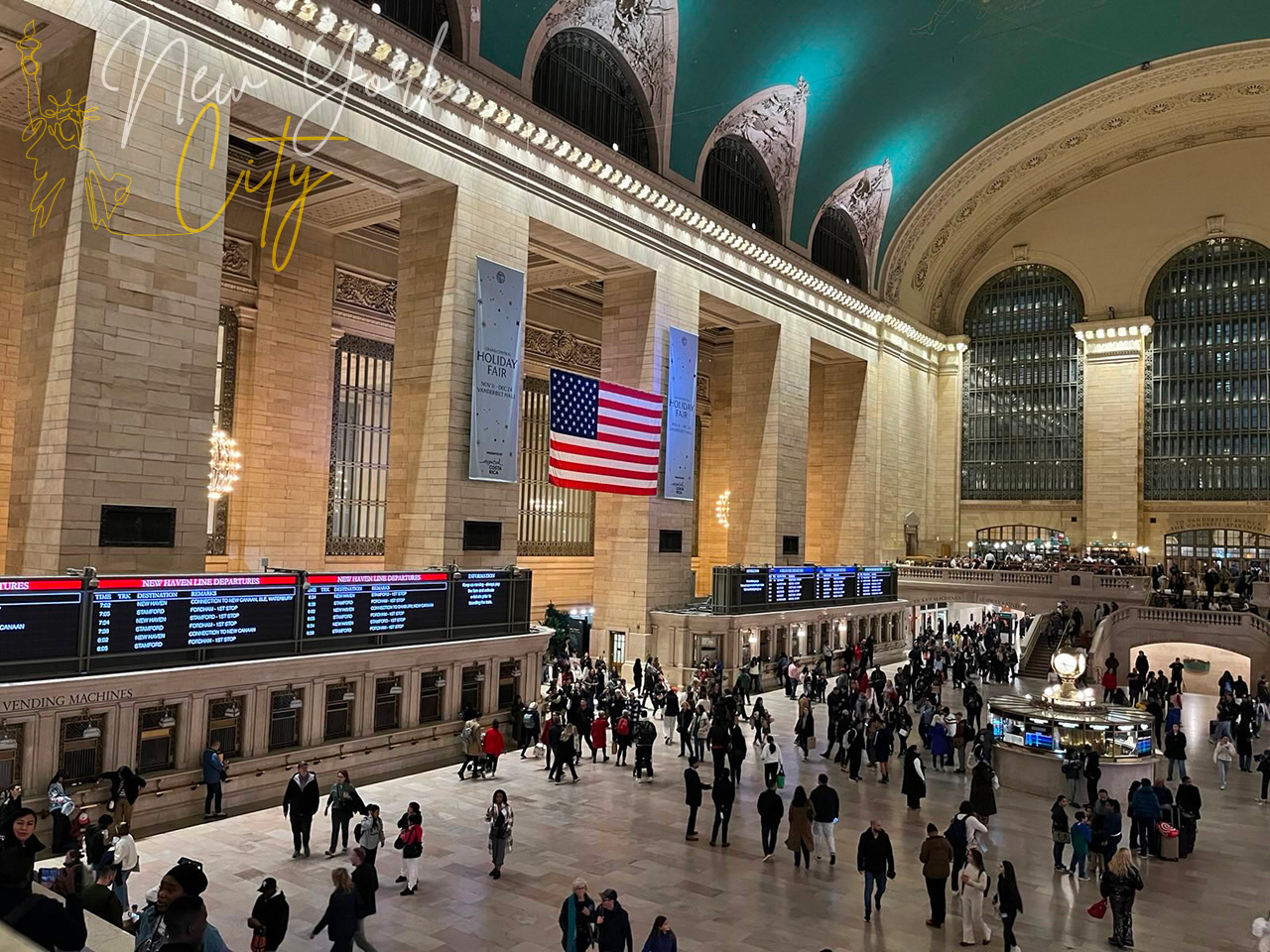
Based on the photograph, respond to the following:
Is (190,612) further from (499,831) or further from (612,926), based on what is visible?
(612,926)

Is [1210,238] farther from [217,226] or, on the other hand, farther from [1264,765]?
[217,226]

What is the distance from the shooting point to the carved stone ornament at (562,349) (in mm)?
27641

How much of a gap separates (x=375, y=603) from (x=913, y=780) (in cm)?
804

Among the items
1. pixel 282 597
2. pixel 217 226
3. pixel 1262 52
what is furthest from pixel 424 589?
pixel 1262 52

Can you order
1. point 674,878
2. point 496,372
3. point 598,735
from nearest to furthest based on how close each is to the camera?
point 674,878, point 598,735, point 496,372

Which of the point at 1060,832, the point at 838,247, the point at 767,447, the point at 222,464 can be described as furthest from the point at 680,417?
the point at 1060,832

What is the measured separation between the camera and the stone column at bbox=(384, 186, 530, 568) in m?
16.9

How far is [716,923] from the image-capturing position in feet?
27.0

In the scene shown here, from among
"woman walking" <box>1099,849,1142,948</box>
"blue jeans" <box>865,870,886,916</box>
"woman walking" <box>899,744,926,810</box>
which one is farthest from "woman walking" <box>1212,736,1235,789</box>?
"blue jeans" <box>865,870,886,916</box>

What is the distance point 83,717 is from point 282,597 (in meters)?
2.75

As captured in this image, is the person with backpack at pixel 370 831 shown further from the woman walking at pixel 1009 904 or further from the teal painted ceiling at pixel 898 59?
the teal painted ceiling at pixel 898 59

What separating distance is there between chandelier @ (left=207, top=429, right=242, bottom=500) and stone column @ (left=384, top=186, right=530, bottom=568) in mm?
Result: 3655

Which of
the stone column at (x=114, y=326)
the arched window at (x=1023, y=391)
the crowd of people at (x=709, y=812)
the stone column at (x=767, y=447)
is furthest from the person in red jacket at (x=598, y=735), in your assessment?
the arched window at (x=1023, y=391)

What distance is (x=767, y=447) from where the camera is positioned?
90.4ft
